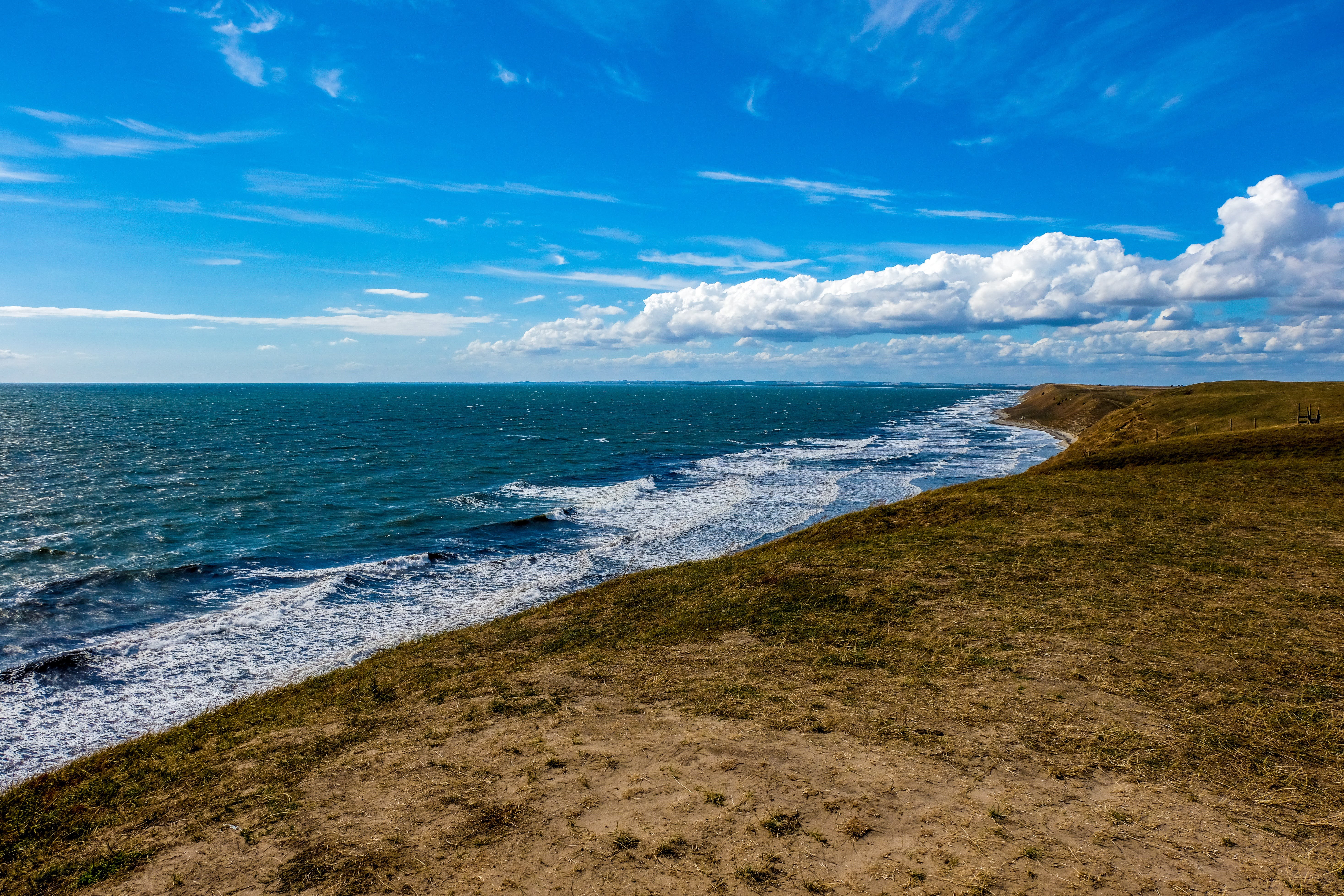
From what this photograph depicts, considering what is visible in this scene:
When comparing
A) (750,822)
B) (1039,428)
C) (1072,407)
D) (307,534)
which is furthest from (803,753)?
Answer: (1072,407)

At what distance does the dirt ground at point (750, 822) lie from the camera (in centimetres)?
788

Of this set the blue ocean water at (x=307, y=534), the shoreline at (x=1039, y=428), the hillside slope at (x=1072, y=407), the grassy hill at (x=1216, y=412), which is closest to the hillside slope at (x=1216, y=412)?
the grassy hill at (x=1216, y=412)

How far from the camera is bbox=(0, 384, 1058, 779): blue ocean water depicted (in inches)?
815

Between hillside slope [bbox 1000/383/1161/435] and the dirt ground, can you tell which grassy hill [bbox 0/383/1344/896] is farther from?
hillside slope [bbox 1000/383/1161/435]

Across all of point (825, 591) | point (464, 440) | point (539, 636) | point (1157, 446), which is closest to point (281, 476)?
point (464, 440)

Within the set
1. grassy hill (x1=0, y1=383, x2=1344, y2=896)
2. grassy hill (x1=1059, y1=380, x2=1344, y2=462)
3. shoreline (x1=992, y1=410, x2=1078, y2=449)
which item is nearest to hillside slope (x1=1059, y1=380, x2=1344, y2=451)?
grassy hill (x1=1059, y1=380, x2=1344, y2=462)

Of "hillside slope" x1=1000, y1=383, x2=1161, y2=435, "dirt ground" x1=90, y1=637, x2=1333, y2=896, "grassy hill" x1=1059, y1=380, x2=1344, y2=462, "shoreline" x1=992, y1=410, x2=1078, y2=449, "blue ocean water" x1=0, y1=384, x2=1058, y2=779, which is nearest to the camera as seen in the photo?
"dirt ground" x1=90, y1=637, x2=1333, y2=896

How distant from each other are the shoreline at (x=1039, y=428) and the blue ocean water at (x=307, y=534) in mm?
9104

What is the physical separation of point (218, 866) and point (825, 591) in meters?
14.7

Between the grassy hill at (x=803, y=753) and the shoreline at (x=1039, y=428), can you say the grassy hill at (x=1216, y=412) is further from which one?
the grassy hill at (x=803, y=753)

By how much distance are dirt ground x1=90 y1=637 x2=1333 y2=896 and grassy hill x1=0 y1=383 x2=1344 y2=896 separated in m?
0.04

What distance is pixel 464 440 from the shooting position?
9094 cm

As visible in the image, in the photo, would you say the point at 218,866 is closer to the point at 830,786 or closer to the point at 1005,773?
the point at 830,786

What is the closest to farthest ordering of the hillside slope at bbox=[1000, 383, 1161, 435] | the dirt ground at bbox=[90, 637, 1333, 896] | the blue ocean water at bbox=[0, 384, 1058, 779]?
the dirt ground at bbox=[90, 637, 1333, 896] → the blue ocean water at bbox=[0, 384, 1058, 779] → the hillside slope at bbox=[1000, 383, 1161, 435]
